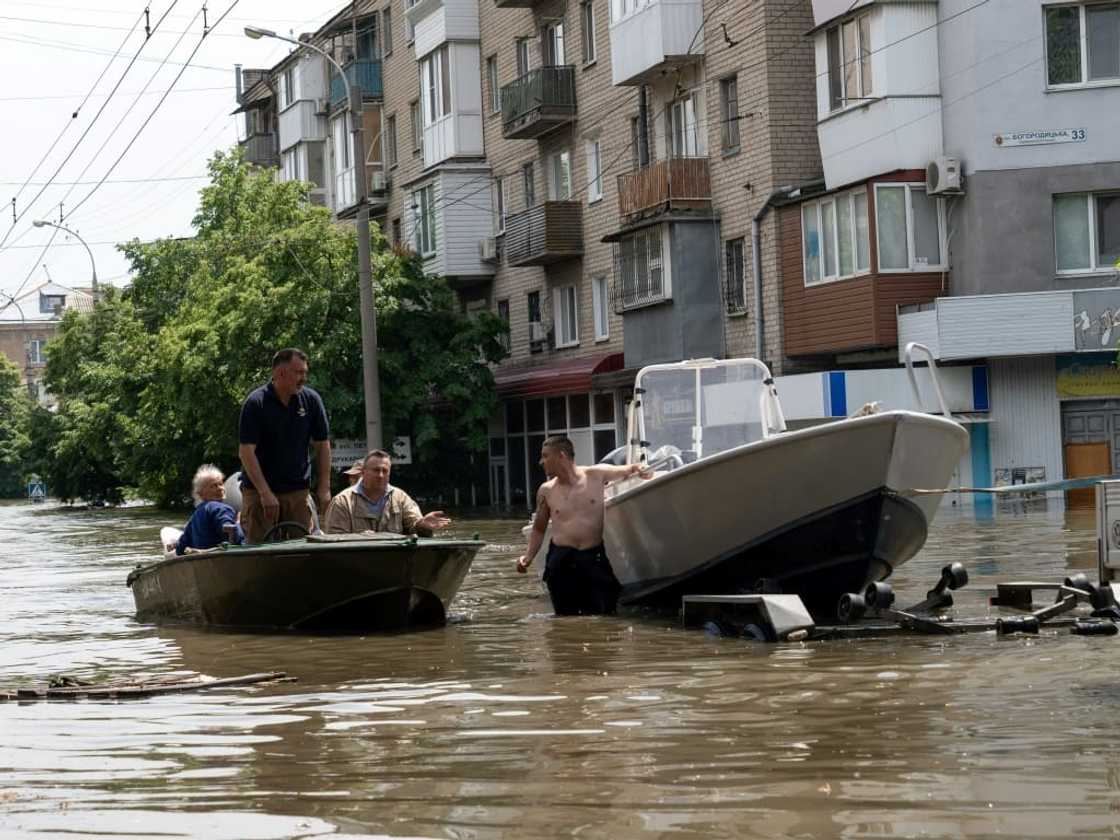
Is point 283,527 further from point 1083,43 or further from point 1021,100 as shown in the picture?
point 1083,43

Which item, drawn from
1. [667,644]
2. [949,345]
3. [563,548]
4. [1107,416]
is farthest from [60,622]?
[1107,416]

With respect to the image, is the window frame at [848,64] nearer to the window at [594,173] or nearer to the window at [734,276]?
the window at [734,276]

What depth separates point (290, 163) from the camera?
68.2 metres

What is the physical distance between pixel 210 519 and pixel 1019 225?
20589 mm

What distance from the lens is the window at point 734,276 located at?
3809cm

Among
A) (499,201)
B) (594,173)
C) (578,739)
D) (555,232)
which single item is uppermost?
(499,201)

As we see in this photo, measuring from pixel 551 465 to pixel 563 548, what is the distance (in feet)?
2.22

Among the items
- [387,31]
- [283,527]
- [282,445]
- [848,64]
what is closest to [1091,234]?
[848,64]

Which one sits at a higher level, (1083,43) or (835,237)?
(1083,43)

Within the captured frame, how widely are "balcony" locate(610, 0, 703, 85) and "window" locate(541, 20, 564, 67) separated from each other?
6011 millimetres

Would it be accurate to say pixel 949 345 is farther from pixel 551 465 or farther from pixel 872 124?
pixel 551 465

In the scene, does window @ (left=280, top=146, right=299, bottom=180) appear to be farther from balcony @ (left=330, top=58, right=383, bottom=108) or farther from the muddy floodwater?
the muddy floodwater

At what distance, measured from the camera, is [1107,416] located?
110ft

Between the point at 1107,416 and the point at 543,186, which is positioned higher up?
the point at 543,186
